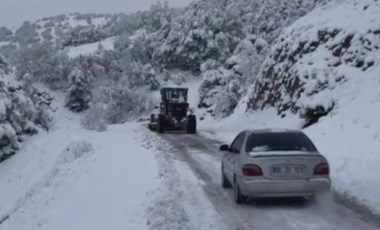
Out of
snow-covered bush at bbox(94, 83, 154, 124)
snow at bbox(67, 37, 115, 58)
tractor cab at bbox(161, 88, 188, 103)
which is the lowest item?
snow-covered bush at bbox(94, 83, 154, 124)

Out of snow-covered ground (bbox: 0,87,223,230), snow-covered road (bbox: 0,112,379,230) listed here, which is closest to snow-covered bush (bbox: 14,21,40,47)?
snow-covered ground (bbox: 0,87,223,230)

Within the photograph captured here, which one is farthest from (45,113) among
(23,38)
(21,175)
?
(23,38)

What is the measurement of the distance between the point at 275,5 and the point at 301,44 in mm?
34196

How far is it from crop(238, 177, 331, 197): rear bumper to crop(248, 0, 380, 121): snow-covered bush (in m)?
15.7

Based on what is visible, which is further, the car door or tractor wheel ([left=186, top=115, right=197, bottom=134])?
tractor wheel ([left=186, top=115, right=197, bottom=134])

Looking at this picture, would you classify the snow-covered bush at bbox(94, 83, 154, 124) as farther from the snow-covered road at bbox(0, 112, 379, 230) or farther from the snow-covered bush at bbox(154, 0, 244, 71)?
the snow-covered road at bbox(0, 112, 379, 230)

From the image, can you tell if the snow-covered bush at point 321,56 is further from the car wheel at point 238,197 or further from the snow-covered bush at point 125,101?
the snow-covered bush at point 125,101

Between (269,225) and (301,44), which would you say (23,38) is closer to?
(301,44)

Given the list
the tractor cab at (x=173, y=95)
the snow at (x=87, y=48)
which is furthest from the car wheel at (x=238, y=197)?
the snow at (x=87, y=48)

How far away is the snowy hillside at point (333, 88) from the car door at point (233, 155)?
2.42 metres

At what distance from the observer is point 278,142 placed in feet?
41.9

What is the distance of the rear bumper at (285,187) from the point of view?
11.9 meters

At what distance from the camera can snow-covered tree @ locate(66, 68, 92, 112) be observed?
2606 inches

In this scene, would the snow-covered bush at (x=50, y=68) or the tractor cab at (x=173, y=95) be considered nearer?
the tractor cab at (x=173, y=95)
